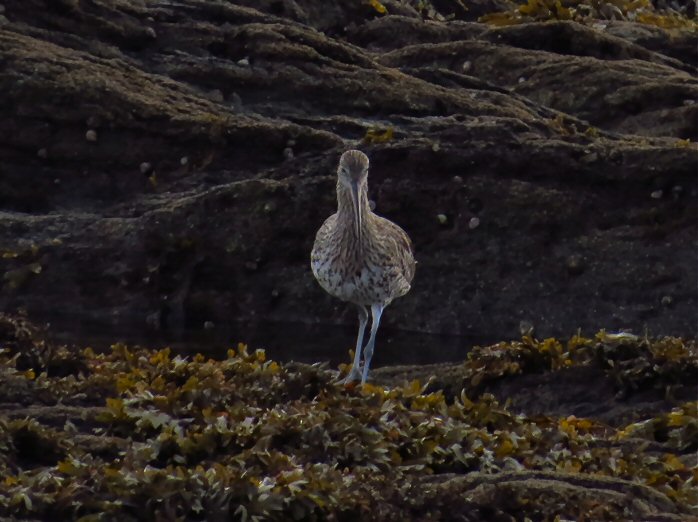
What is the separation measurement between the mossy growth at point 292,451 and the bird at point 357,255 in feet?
5.54

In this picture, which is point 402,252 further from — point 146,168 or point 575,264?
point 146,168

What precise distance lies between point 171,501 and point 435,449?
1389 mm

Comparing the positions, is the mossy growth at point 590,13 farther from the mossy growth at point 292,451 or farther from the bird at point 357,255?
the mossy growth at point 292,451

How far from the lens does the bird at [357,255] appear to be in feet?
32.6

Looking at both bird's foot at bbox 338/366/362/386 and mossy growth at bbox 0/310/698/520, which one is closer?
mossy growth at bbox 0/310/698/520

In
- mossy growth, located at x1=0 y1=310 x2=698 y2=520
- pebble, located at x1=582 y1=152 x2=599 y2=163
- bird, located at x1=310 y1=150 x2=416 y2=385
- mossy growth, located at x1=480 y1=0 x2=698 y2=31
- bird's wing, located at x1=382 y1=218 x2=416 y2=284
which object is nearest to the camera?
mossy growth, located at x1=0 y1=310 x2=698 y2=520

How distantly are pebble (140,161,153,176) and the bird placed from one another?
13.2ft

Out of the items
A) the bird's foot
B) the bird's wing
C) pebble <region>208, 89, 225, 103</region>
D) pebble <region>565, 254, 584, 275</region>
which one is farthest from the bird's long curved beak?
pebble <region>208, 89, 225, 103</region>

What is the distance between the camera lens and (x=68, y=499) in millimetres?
5656

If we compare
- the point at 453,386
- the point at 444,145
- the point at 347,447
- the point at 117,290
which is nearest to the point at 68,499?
the point at 347,447

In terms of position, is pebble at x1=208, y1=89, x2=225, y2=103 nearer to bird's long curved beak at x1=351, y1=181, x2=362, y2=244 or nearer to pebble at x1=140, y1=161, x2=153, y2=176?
pebble at x1=140, y1=161, x2=153, y2=176

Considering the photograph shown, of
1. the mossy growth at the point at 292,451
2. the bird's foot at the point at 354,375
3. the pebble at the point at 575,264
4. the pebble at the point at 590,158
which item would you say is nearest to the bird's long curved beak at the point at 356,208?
the bird's foot at the point at 354,375

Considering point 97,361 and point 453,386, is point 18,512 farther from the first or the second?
point 453,386

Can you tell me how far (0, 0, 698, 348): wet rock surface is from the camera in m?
13.0
